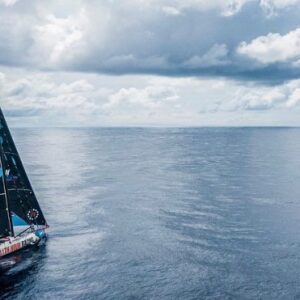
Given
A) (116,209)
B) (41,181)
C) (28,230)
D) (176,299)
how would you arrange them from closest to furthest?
(176,299), (28,230), (116,209), (41,181)

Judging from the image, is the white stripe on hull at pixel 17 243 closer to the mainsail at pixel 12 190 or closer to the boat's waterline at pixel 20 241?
the boat's waterline at pixel 20 241

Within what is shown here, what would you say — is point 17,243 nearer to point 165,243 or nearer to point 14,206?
point 14,206

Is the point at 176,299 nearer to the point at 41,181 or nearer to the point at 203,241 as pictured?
the point at 203,241

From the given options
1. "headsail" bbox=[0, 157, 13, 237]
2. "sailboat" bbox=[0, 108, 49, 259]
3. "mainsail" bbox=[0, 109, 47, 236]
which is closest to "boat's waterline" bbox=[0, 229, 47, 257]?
"sailboat" bbox=[0, 108, 49, 259]

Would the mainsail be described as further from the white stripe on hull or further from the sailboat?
the white stripe on hull

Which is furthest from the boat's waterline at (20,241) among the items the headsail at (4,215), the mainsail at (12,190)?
the mainsail at (12,190)

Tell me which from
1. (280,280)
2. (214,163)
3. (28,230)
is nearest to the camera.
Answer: (280,280)

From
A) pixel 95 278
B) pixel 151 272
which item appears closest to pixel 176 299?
pixel 151 272
